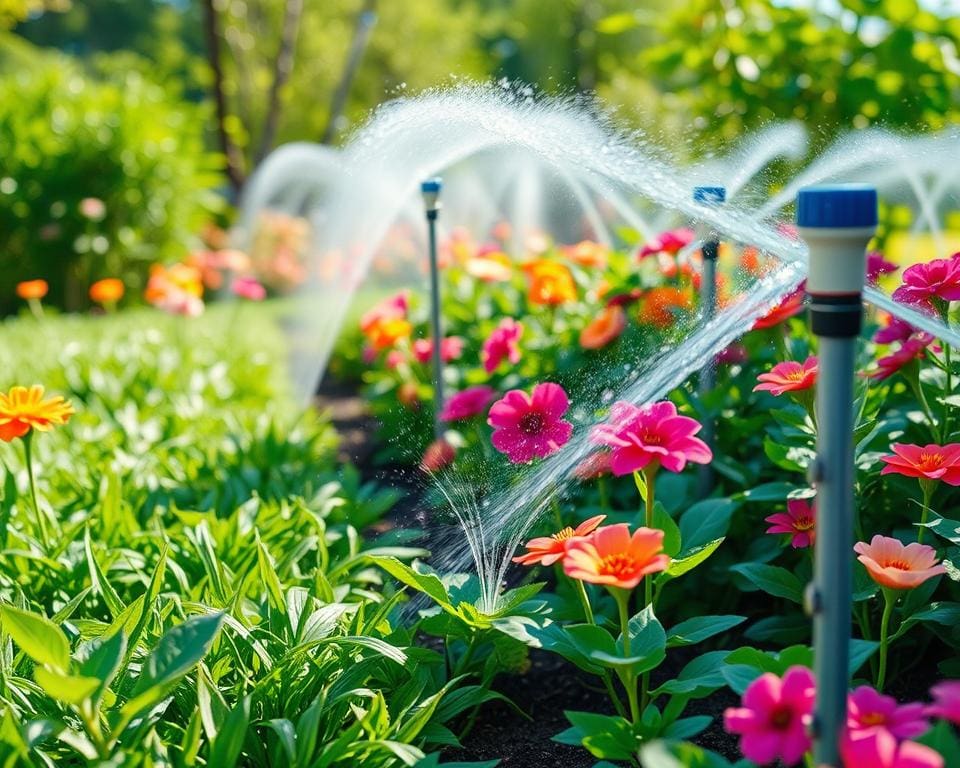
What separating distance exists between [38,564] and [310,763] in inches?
41.3

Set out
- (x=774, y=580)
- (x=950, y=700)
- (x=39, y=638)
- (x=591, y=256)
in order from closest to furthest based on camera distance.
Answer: (x=950, y=700) → (x=39, y=638) → (x=774, y=580) → (x=591, y=256)

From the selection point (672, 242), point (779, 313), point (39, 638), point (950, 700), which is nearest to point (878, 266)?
point (779, 313)

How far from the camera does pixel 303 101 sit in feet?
72.0

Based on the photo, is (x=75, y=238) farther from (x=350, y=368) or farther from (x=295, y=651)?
(x=295, y=651)

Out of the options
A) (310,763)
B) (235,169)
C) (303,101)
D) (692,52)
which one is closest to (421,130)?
(310,763)

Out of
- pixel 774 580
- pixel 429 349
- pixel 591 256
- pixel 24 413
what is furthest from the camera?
pixel 591 256

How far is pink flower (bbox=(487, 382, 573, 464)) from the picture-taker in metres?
1.78

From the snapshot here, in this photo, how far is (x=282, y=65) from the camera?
40.9 ft

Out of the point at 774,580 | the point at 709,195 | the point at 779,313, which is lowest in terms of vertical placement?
the point at 774,580

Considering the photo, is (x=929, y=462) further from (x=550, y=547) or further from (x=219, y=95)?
(x=219, y=95)

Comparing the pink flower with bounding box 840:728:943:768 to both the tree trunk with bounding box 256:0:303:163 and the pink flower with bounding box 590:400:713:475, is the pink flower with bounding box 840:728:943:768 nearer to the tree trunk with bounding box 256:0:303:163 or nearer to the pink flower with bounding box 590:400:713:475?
the pink flower with bounding box 590:400:713:475

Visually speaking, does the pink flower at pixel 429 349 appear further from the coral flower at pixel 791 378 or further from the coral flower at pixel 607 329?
the coral flower at pixel 791 378

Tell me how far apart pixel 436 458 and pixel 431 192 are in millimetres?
1040

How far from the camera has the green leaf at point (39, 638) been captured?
1.39m
